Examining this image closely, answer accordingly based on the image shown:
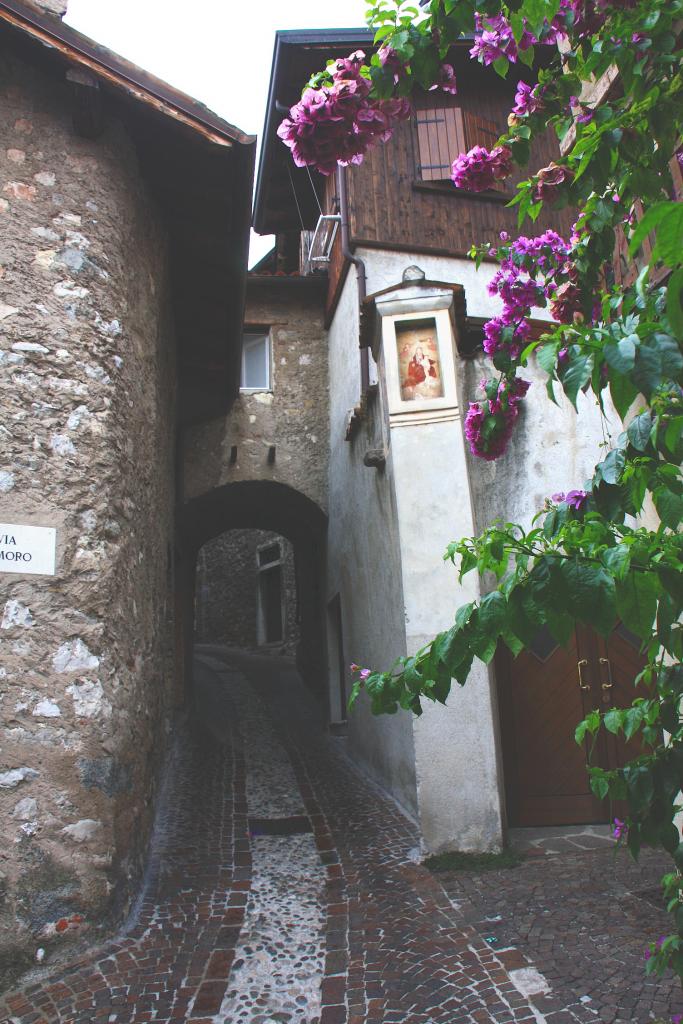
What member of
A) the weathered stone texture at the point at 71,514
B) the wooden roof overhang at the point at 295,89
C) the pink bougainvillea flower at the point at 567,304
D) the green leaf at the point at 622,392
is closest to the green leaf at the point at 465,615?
the green leaf at the point at 622,392

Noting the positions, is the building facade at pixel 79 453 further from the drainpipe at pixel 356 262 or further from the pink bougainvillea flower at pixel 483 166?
the pink bougainvillea flower at pixel 483 166

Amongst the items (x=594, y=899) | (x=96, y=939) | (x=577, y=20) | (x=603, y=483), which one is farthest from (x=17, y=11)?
(x=594, y=899)

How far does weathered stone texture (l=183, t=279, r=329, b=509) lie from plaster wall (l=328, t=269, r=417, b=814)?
24cm

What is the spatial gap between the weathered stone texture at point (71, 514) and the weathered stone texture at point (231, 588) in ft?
44.1

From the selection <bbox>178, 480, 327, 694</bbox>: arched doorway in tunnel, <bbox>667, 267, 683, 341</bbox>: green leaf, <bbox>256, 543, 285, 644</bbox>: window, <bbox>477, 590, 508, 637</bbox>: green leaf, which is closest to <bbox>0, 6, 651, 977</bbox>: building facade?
<bbox>178, 480, 327, 694</bbox>: arched doorway in tunnel

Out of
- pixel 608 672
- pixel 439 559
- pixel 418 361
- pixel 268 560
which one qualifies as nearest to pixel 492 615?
pixel 439 559

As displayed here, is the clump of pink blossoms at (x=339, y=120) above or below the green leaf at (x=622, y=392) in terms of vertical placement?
above

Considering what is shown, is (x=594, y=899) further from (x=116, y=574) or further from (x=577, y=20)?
(x=577, y=20)

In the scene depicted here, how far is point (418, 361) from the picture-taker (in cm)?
594

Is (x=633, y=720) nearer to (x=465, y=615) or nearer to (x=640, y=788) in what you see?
(x=640, y=788)

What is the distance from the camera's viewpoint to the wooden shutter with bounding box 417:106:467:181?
8.78 m

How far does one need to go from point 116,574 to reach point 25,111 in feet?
9.06

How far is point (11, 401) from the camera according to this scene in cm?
411

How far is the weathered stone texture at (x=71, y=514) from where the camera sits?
370 cm
